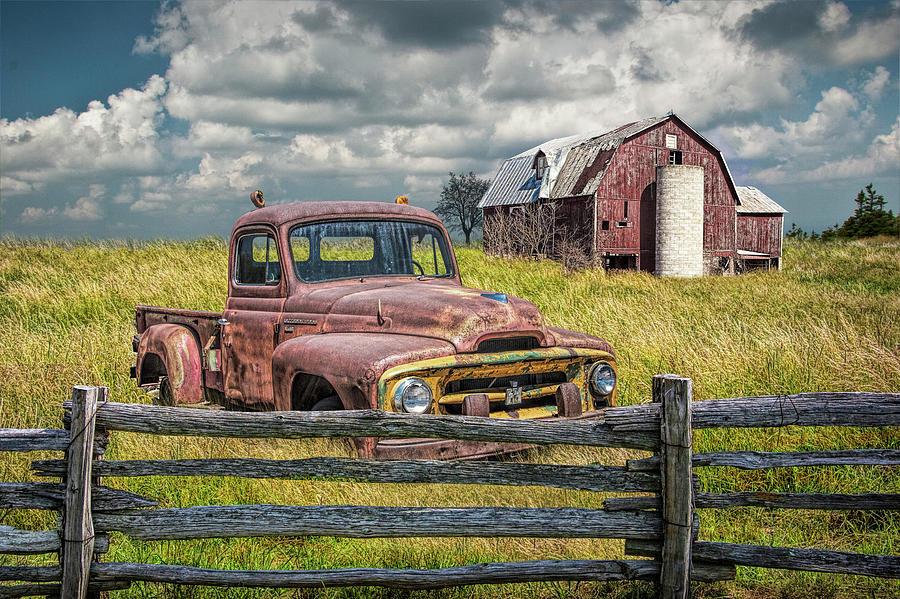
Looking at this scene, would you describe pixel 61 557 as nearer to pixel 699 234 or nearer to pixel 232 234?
pixel 232 234

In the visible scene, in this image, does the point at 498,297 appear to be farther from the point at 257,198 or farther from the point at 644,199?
the point at 644,199

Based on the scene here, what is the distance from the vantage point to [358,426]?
11.3 feet

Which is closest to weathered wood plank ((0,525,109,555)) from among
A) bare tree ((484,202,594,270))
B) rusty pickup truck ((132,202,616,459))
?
rusty pickup truck ((132,202,616,459))

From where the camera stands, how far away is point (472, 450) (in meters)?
4.30

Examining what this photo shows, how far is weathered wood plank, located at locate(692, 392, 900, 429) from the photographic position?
3.53 meters

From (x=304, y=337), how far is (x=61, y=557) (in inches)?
81.4

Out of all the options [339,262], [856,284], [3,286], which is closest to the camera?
[339,262]

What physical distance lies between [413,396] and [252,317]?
7.16 ft

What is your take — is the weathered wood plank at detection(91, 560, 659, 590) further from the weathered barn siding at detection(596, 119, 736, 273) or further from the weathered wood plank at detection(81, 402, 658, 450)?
the weathered barn siding at detection(596, 119, 736, 273)

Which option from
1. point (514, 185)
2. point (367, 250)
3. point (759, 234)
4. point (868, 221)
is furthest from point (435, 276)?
point (868, 221)

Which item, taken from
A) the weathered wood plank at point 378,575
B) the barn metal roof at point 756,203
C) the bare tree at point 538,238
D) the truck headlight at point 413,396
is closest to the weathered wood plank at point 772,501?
the weathered wood plank at point 378,575

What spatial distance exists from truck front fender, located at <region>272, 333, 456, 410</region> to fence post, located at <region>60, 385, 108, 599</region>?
140 centimetres

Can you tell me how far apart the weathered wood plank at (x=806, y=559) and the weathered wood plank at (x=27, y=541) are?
3038 millimetres

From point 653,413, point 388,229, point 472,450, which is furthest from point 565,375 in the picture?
point 388,229
